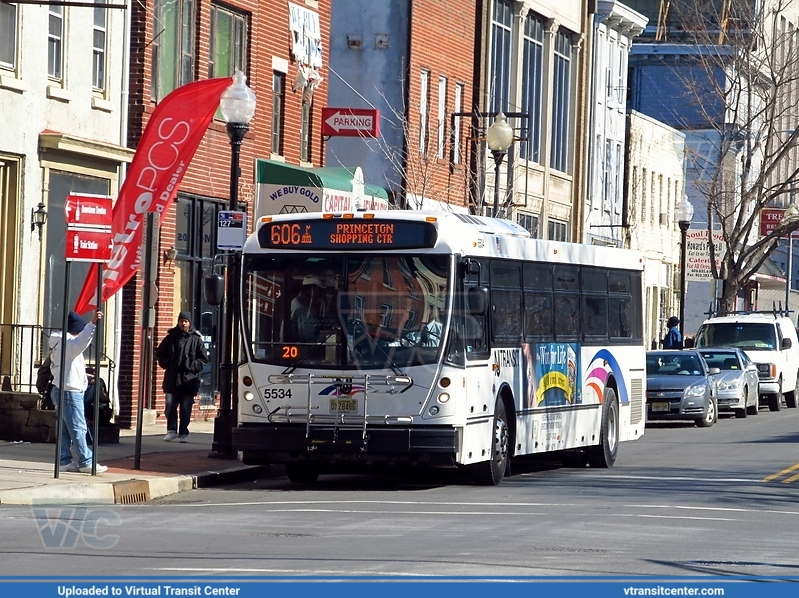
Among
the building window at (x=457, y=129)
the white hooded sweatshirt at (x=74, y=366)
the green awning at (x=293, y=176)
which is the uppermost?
the building window at (x=457, y=129)

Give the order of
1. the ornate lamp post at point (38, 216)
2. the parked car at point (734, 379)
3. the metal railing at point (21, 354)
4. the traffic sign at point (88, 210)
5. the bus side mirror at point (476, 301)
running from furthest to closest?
1. the parked car at point (734, 379)
2. the ornate lamp post at point (38, 216)
3. the metal railing at point (21, 354)
4. the bus side mirror at point (476, 301)
5. the traffic sign at point (88, 210)

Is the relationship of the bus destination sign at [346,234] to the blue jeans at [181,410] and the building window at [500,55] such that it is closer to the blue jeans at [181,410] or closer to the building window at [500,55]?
the blue jeans at [181,410]

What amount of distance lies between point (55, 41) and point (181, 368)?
5227 mm

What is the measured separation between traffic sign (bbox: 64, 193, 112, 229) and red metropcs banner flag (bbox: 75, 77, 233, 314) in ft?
9.27

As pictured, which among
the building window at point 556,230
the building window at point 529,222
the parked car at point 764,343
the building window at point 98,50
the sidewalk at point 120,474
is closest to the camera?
the sidewalk at point 120,474

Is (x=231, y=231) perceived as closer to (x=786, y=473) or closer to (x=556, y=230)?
(x=786, y=473)

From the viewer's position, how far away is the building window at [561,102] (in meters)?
46.4

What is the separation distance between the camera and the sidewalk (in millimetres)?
16062

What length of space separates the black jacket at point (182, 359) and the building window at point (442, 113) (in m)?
15.0

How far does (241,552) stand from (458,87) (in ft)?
92.9

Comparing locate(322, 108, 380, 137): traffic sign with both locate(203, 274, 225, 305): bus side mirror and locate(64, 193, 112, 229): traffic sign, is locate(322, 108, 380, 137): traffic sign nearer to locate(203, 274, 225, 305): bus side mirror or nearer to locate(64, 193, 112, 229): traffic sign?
locate(203, 274, 225, 305): bus side mirror

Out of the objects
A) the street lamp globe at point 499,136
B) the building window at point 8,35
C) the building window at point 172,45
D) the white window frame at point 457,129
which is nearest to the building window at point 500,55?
the white window frame at point 457,129
